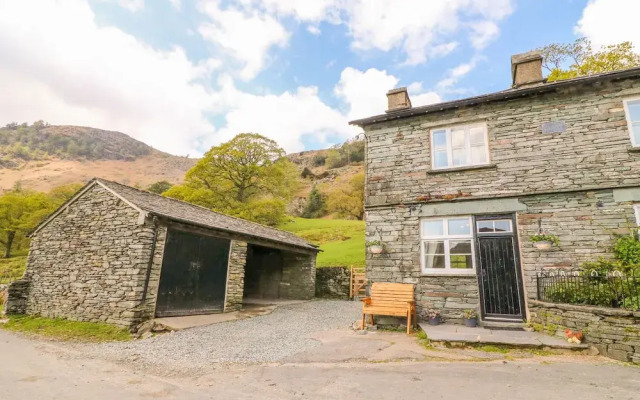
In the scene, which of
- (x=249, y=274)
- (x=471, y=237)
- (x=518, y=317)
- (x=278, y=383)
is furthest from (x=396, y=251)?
(x=249, y=274)

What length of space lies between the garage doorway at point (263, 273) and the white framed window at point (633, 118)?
14996 millimetres

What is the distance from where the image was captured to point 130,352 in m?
6.57

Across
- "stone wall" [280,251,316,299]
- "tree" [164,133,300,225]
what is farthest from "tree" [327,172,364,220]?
"stone wall" [280,251,316,299]

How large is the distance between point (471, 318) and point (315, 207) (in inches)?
1686

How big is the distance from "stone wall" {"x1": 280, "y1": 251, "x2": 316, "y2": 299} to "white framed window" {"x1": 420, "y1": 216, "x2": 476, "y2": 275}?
946 cm

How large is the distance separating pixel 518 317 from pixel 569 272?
5.30 ft

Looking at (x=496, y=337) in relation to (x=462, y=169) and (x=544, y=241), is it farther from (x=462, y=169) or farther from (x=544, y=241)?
(x=462, y=169)

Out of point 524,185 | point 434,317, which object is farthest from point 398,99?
point 434,317

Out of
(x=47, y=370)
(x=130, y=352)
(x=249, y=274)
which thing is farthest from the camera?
(x=249, y=274)

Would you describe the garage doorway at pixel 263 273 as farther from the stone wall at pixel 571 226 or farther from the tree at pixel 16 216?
the tree at pixel 16 216

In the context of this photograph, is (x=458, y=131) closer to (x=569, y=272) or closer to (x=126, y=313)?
(x=569, y=272)

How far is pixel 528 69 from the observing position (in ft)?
30.7

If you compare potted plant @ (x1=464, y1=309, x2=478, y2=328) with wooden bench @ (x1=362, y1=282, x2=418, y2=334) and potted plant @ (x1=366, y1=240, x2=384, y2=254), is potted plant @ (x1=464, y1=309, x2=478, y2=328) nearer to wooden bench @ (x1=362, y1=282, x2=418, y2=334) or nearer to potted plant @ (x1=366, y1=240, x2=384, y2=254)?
wooden bench @ (x1=362, y1=282, x2=418, y2=334)

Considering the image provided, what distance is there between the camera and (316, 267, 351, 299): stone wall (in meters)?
17.6
